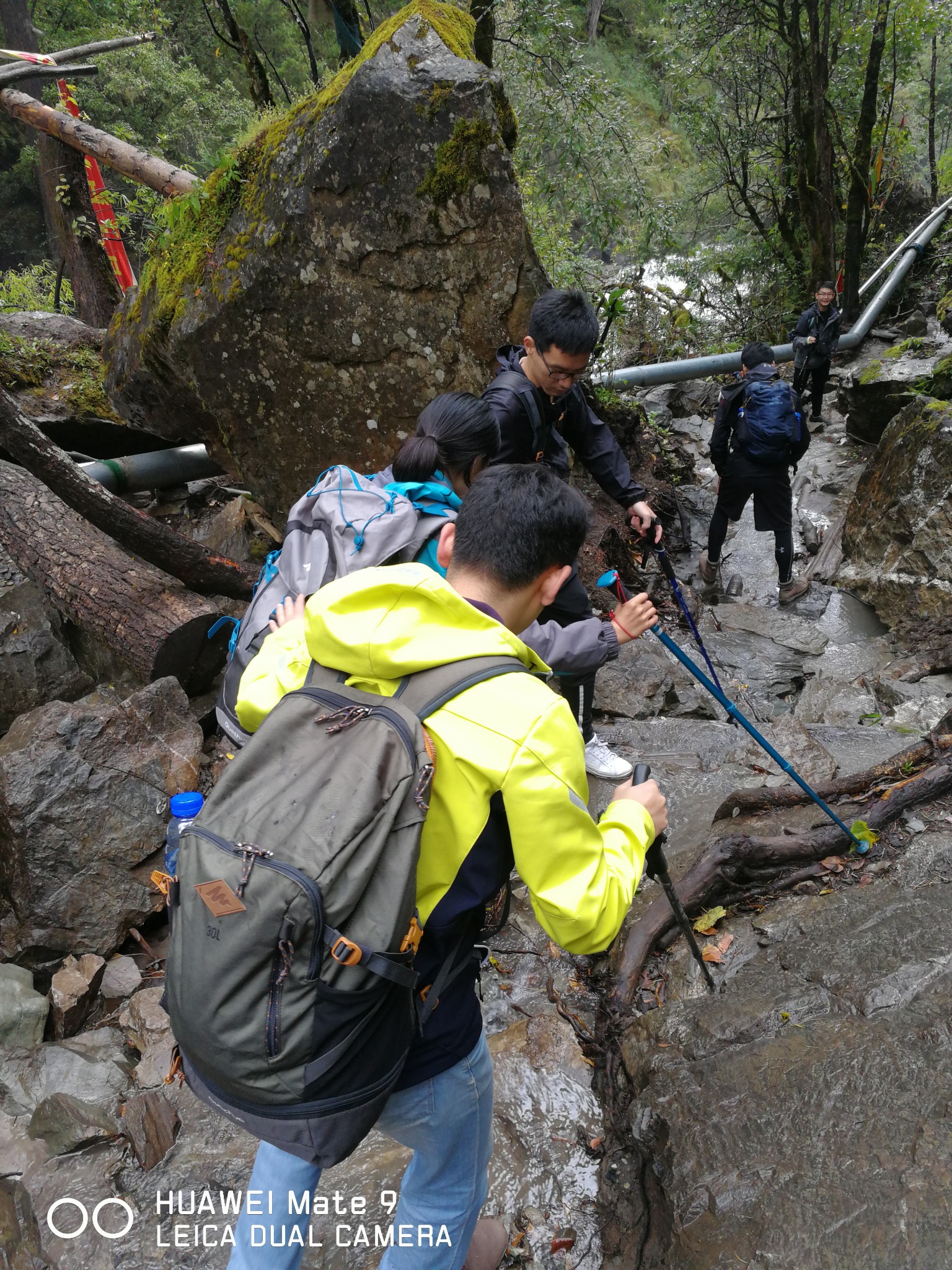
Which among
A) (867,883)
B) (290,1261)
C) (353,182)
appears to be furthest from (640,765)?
(353,182)

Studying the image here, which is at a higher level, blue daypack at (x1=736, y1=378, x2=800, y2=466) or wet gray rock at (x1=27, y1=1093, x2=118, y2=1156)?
blue daypack at (x1=736, y1=378, x2=800, y2=466)

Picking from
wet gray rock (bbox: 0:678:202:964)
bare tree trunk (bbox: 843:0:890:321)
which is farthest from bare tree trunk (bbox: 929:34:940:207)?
wet gray rock (bbox: 0:678:202:964)

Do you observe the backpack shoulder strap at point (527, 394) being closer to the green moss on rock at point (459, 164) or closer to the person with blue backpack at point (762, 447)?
the green moss on rock at point (459, 164)

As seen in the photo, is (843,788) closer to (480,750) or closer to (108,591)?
(480,750)

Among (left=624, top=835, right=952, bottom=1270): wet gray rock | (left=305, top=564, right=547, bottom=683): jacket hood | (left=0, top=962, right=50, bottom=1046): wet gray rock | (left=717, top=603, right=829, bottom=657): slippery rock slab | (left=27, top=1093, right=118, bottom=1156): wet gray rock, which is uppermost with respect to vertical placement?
(left=305, top=564, right=547, bottom=683): jacket hood

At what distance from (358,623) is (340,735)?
0.22 meters

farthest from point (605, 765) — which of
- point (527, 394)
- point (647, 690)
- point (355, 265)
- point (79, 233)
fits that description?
point (79, 233)

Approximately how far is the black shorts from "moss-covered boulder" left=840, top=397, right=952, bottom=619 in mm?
775

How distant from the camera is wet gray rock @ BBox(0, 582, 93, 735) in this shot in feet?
16.6

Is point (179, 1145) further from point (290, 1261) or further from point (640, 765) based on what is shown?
point (640, 765)

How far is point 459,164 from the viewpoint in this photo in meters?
4.57

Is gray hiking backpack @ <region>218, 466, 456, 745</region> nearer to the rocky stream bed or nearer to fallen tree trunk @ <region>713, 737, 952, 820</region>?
the rocky stream bed

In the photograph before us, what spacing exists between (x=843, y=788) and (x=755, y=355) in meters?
4.88

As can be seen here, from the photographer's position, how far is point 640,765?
2012mm
